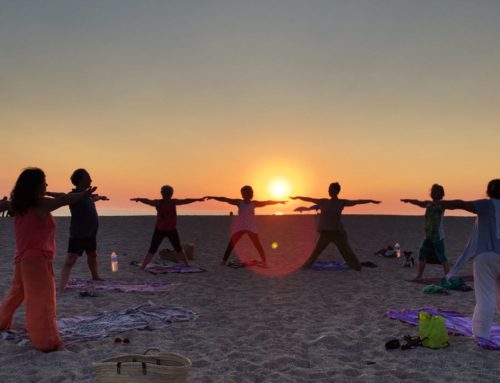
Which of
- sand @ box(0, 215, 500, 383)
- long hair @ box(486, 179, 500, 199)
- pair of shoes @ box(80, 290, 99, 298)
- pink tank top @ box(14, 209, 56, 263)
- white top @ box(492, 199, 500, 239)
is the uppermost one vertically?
long hair @ box(486, 179, 500, 199)

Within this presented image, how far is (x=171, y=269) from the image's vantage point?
1433cm

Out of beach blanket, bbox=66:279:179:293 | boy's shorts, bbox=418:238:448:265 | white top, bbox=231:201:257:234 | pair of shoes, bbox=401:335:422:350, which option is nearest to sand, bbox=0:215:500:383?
pair of shoes, bbox=401:335:422:350

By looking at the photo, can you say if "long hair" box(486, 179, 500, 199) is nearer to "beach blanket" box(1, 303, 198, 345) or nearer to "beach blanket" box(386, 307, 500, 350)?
"beach blanket" box(386, 307, 500, 350)

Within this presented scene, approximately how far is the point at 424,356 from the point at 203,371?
9.46 feet

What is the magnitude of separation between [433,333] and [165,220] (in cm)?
915

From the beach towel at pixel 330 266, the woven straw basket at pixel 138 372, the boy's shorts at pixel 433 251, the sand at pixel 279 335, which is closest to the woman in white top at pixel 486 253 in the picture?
the sand at pixel 279 335

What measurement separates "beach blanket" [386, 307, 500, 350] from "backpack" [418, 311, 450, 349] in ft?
1.64

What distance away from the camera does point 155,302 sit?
9828mm

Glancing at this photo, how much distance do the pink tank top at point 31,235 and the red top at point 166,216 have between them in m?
7.87

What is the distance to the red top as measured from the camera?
14117mm

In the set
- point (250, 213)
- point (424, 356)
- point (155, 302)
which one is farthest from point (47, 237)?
point (250, 213)

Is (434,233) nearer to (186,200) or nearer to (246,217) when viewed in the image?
(246,217)

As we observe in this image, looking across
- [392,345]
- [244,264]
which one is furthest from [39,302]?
[244,264]

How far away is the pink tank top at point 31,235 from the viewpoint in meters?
6.16
